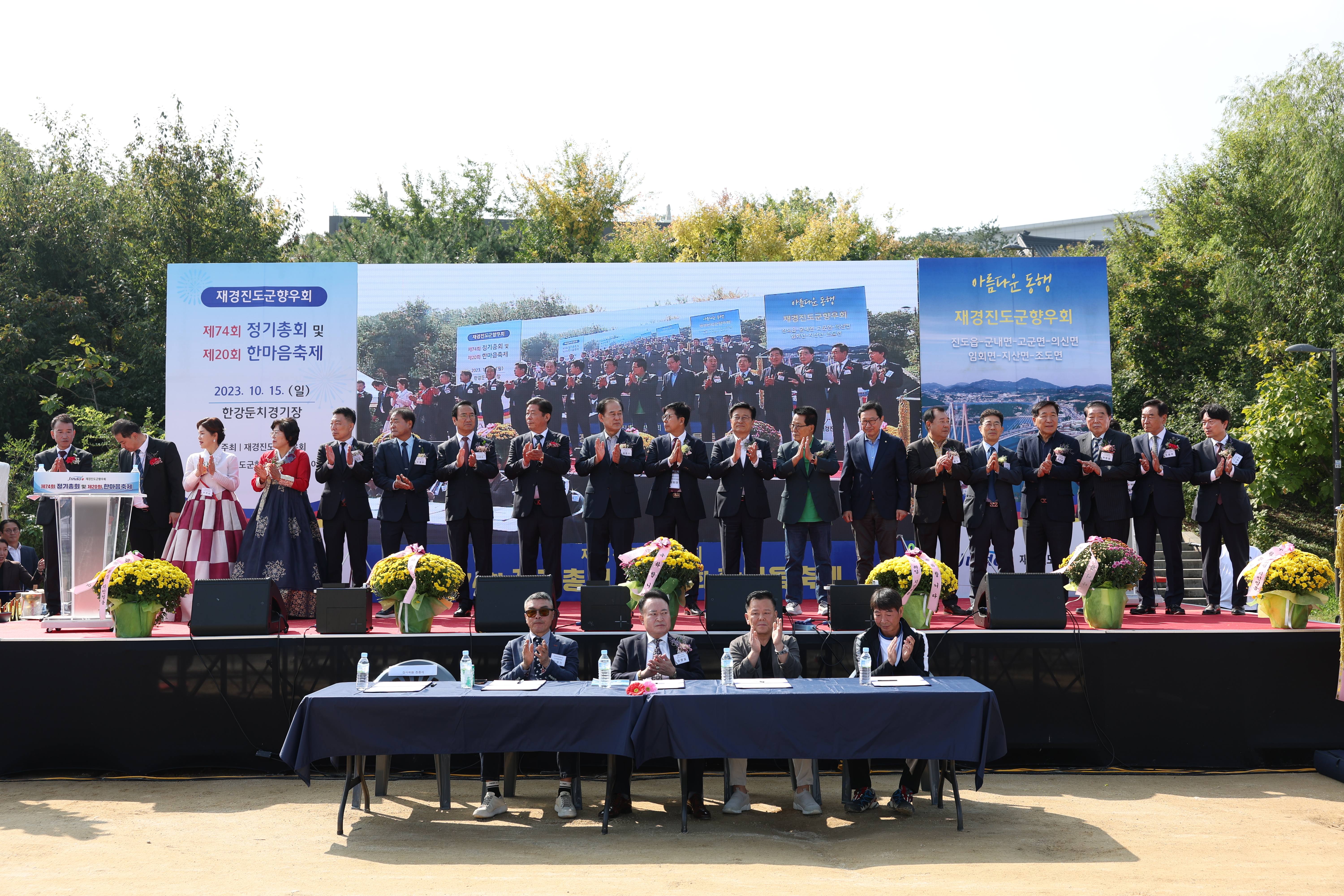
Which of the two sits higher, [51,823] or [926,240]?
[926,240]

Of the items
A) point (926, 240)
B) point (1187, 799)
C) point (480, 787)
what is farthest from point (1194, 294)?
point (480, 787)

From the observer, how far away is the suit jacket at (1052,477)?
24.0 ft

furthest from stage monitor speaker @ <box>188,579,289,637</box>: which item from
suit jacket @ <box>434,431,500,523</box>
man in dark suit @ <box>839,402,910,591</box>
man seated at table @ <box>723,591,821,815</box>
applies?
man in dark suit @ <box>839,402,910,591</box>

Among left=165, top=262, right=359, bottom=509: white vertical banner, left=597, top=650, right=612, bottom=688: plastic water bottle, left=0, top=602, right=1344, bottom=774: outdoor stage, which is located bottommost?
left=0, top=602, right=1344, bottom=774: outdoor stage

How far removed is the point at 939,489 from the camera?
7426 millimetres

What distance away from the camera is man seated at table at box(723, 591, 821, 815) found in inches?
192

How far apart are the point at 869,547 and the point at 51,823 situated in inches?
204

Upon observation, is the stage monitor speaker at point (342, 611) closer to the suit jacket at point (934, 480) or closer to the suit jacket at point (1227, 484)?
the suit jacket at point (934, 480)

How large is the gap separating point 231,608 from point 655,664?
2503mm

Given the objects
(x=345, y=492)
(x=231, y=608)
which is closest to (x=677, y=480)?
(x=345, y=492)

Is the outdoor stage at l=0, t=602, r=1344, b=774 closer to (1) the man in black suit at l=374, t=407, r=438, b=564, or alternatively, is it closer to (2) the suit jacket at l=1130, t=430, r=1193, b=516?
(2) the suit jacket at l=1130, t=430, r=1193, b=516

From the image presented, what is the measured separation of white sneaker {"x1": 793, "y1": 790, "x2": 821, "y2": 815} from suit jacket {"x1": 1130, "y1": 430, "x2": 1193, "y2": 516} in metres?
3.77

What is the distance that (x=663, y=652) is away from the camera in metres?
5.01

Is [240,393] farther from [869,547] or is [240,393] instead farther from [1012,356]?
[1012,356]
